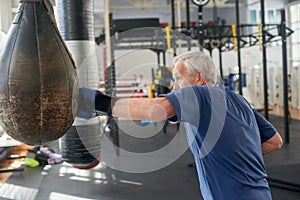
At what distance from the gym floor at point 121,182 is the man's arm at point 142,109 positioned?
2.74 metres

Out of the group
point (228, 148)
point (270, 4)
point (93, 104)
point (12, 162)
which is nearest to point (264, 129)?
point (228, 148)

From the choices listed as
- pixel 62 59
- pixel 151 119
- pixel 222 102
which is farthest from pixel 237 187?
pixel 62 59

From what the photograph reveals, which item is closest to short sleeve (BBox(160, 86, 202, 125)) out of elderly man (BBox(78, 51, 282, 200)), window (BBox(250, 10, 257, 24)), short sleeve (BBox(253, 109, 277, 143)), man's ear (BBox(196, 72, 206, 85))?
elderly man (BBox(78, 51, 282, 200))

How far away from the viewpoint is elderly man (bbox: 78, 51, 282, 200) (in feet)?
4.33

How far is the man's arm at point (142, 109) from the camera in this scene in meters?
1.17

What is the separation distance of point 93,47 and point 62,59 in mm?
460

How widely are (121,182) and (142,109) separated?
11.2ft

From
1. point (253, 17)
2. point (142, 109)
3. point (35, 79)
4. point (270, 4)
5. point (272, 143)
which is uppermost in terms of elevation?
point (270, 4)

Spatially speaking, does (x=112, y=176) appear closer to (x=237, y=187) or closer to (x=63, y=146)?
(x=63, y=146)

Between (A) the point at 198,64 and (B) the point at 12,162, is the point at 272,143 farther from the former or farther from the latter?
(B) the point at 12,162

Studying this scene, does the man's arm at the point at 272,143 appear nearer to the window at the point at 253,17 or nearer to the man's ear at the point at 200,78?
the man's ear at the point at 200,78

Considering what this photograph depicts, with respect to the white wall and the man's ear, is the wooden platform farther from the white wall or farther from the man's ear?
the white wall

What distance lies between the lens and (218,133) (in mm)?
1407

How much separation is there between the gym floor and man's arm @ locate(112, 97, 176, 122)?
274 cm
